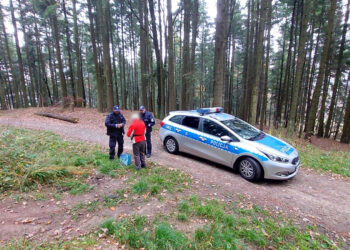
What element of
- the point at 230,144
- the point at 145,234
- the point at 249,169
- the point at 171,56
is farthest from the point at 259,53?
the point at 145,234

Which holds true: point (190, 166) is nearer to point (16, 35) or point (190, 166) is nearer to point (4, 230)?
point (4, 230)

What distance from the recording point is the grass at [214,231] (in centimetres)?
269

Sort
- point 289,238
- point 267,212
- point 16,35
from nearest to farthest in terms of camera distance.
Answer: point 289,238, point 267,212, point 16,35

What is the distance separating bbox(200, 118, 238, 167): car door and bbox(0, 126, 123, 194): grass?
2980mm

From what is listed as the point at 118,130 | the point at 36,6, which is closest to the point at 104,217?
the point at 118,130

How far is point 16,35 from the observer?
18.8 metres

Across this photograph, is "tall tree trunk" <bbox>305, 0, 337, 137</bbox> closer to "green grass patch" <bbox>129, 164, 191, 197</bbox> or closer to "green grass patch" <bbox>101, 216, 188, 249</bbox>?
"green grass patch" <bbox>129, 164, 191, 197</bbox>

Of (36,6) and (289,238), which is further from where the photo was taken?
(36,6)

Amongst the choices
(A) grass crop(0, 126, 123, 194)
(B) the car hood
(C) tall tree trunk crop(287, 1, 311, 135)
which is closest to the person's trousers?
(A) grass crop(0, 126, 123, 194)

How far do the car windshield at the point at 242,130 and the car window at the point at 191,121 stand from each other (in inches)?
38.8

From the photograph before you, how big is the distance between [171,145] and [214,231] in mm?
4367

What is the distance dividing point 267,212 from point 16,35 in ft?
87.9

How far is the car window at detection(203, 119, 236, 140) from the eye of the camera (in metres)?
5.80

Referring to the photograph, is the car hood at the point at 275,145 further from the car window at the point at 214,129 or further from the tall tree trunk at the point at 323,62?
the tall tree trunk at the point at 323,62
